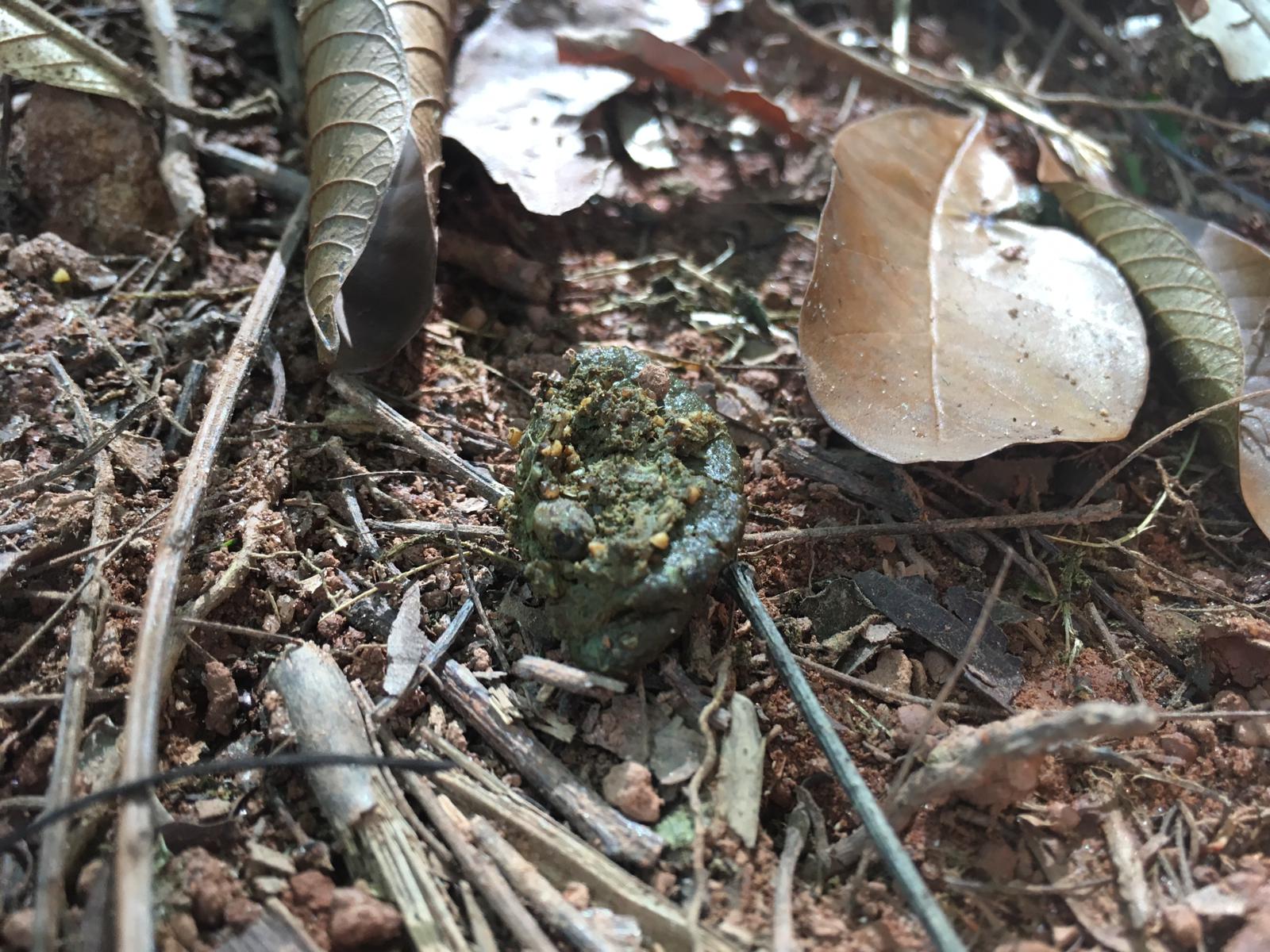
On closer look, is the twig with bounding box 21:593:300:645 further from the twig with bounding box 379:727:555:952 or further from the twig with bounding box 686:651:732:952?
the twig with bounding box 686:651:732:952

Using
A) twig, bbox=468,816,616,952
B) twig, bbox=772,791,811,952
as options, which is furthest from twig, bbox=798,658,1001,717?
twig, bbox=468,816,616,952

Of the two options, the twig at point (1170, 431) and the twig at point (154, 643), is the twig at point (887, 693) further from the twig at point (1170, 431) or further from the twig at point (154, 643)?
the twig at point (154, 643)

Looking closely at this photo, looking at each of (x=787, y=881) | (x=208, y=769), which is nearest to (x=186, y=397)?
(x=208, y=769)

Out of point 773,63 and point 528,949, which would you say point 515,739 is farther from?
point 773,63

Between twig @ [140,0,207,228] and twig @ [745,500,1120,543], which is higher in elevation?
twig @ [140,0,207,228]

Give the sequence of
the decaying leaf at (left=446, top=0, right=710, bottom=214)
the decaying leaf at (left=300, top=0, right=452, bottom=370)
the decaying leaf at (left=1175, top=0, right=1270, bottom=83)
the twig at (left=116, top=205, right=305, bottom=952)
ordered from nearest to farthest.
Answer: the twig at (left=116, top=205, right=305, bottom=952) → the decaying leaf at (left=300, top=0, right=452, bottom=370) → the decaying leaf at (left=446, top=0, right=710, bottom=214) → the decaying leaf at (left=1175, top=0, right=1270, bottom=83)

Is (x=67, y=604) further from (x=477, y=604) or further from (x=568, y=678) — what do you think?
(x=568, y=678)

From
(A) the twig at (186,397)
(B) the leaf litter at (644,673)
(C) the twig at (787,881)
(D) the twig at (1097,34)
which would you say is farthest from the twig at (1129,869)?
(D) the twig at (1097,34)
